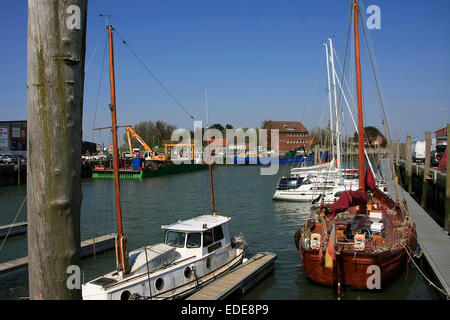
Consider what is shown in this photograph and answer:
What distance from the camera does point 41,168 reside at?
6.11 ft

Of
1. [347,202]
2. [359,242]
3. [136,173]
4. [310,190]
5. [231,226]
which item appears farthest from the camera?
[136,173]

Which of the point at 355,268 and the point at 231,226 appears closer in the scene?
the point at 355,268

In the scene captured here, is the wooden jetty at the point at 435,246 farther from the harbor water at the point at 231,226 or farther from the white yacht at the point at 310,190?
the white yacht at the point at 310,190

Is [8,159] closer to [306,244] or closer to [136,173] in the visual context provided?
[136,173]

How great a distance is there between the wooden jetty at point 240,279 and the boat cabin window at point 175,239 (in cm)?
194

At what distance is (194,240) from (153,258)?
2.04 m

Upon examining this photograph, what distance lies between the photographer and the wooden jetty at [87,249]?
1520 centimetres

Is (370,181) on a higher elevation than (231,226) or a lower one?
higher

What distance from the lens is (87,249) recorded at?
18.6 metres

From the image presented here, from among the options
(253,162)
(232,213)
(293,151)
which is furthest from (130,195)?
(293,151)

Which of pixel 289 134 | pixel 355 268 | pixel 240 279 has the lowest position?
pixel 240 279

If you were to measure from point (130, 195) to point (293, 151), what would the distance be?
76587mm

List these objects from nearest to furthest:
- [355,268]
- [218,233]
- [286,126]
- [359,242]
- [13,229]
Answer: [355,268], [359,242], [218,233], [13,229], [286,126]

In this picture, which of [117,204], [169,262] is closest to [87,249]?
[169,262]
